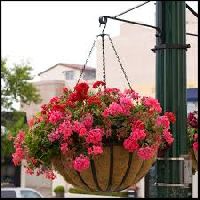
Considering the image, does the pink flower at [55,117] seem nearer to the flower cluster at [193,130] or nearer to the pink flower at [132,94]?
the pink flower at [132,94]

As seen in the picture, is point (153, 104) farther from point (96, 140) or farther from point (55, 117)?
point (55, 117)

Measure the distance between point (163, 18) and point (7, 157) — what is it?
31.3m

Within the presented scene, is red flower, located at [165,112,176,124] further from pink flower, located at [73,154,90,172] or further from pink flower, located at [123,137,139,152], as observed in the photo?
pink flower, located at [73,154,90,172]

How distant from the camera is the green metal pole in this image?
2.45 meters

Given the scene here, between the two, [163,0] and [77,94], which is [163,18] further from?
[77,94]

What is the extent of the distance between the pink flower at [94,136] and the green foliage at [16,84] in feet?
77.8

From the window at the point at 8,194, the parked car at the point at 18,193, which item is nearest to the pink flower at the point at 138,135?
the parked car at the point at 18,193

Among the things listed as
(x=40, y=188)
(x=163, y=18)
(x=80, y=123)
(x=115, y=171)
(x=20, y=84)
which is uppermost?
(x=20, y=84)

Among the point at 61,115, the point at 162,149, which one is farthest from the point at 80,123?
the point at 162,149

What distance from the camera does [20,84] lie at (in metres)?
26.5

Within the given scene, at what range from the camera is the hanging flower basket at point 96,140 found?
8.64ft

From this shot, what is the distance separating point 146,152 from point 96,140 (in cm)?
21

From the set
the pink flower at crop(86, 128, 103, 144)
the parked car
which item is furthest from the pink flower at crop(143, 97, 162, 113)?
the parked car

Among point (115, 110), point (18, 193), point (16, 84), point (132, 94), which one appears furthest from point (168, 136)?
point (16, 84)
